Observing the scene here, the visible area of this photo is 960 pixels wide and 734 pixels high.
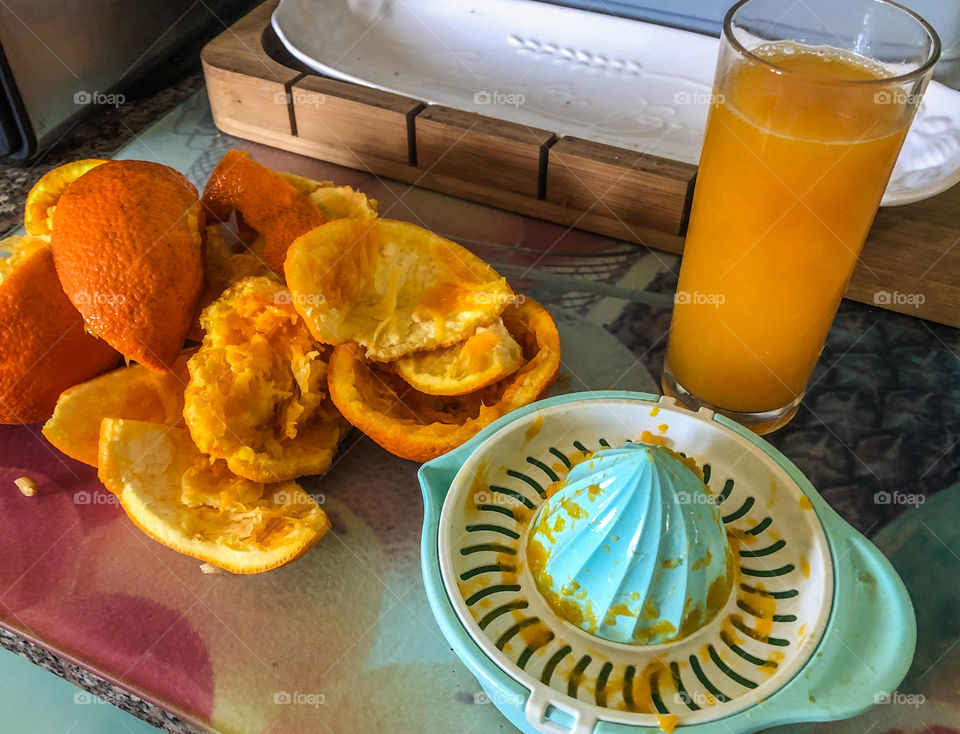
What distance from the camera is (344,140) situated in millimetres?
803

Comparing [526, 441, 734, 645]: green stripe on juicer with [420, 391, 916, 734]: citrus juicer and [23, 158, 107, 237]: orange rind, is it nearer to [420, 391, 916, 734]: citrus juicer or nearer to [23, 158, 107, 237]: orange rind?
[420, 391, 916, 734]: citrus juicer

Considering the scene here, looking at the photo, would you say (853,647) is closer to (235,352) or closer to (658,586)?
(658,586)

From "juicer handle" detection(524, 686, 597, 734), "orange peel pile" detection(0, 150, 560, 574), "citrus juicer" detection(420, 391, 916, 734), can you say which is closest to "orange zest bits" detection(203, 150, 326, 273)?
"orange peel pile" detection(0, 150, 560, 574)

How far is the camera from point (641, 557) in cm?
43

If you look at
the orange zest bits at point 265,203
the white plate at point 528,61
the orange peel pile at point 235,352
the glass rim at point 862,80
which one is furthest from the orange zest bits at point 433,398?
the white plate at point 528,61

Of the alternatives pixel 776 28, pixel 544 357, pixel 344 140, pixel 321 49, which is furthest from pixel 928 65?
pixel 321 49

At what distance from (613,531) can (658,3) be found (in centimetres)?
77

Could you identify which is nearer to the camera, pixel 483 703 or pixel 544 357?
pixel 483 703

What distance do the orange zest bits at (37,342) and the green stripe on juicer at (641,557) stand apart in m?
0.35

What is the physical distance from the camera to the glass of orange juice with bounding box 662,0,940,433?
17.3 inches

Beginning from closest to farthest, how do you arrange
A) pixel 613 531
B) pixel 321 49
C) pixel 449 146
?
pixel 613 531, pixel 449 146, pixel 321 49

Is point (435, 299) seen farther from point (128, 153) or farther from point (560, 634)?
point (128, 153)

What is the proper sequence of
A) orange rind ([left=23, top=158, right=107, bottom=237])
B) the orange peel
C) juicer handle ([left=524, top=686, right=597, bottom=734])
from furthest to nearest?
orange rind ([left=23, top=158, right=107, bottom=237])
the orange peel
juicer handle ([left=524, top=686, right=597, bottom=734])

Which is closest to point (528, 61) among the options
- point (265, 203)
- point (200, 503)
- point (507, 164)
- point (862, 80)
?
point (507, 164)
